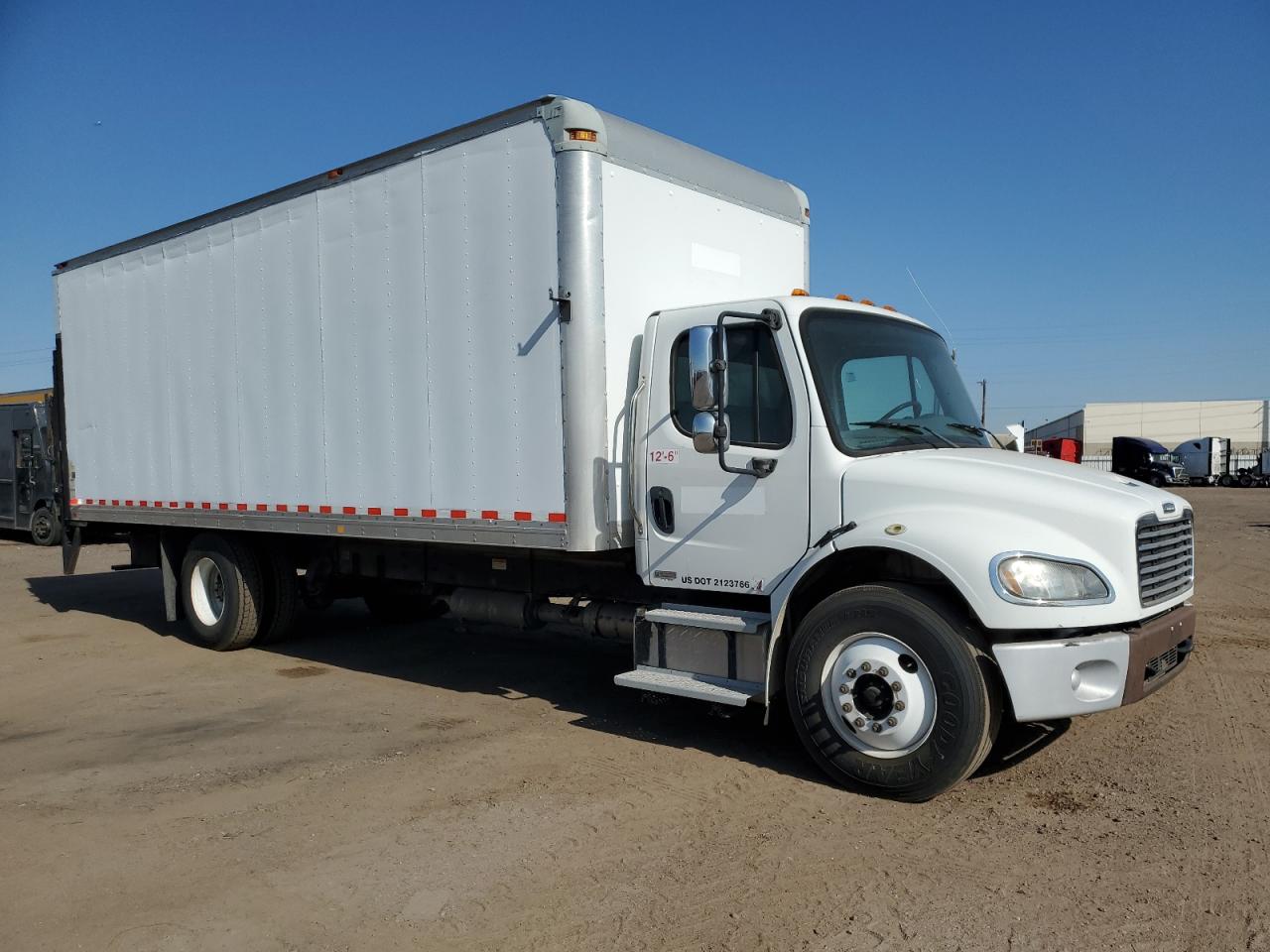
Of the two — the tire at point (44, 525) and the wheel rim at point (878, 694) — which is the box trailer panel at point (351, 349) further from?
the tire at point (44, 525)

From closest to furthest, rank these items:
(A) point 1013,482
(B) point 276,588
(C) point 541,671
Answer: (A) point 1013,482
(C) point 541,671
(B) point 276,588

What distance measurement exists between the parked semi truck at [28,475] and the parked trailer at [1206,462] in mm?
49533

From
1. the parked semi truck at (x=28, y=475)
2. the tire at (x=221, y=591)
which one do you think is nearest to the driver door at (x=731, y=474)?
the tire at (x=221, y=591)

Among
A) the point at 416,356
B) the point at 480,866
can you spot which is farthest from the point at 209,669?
the point at 480,866

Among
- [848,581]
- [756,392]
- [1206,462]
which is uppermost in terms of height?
[756,392]

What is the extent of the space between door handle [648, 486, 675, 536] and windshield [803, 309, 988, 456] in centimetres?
112

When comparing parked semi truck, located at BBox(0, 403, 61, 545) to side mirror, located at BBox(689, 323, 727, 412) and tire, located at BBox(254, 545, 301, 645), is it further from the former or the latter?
side mirror, located at BBox(689, 323, 727, 412)

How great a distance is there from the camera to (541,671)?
327 inches

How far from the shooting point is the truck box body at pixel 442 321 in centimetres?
602

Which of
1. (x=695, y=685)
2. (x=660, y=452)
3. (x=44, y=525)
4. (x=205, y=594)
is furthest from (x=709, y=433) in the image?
(x=44, y=525)

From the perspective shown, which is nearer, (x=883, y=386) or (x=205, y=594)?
(x=883, y=386)

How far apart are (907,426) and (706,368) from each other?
1.30 meters

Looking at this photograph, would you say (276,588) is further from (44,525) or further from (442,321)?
(44,525)

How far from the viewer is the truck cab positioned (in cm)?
472
